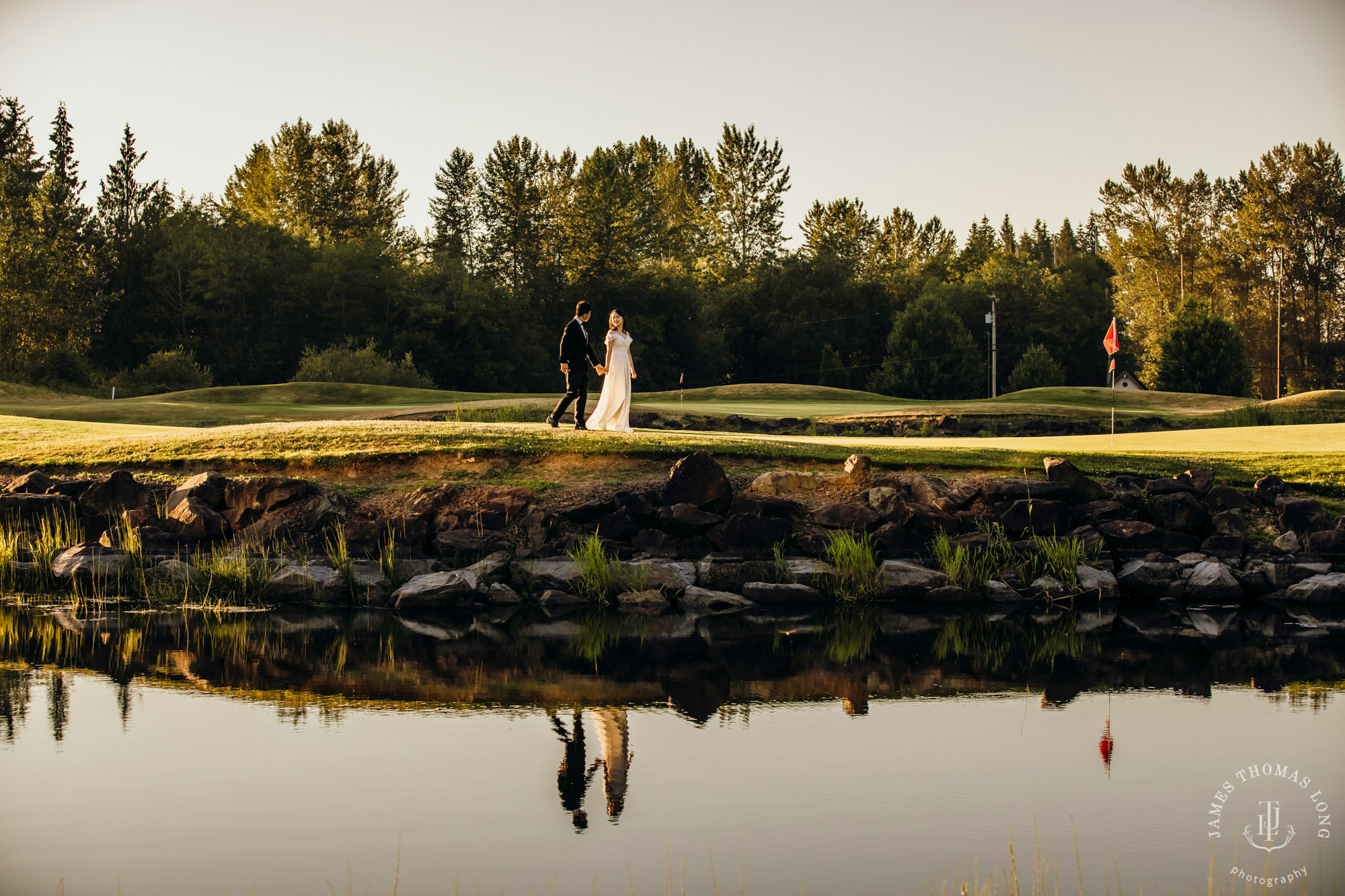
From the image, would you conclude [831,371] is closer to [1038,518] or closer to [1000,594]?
[1038,518]

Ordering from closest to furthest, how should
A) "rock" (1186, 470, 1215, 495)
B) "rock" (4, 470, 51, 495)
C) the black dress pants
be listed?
"rock" (1186, 470, 1215, 495), "rock" (4, 470, 51, 495), the black dress pants

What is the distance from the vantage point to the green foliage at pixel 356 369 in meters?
48.2

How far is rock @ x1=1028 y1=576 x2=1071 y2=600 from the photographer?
42.2 ft

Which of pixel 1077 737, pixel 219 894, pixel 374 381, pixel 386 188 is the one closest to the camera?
pixel 219 894

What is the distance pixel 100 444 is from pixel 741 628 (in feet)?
38.0

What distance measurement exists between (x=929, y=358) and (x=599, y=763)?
208 ft

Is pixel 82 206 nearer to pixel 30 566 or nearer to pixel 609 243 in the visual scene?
pixel 609 243

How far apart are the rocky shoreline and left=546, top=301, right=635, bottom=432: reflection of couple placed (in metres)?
3.22

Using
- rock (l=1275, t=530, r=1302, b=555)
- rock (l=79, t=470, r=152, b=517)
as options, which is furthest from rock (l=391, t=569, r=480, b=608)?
rock (l=1275, t=530, r=1302, b=555)

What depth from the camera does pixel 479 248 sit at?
72.8 metres

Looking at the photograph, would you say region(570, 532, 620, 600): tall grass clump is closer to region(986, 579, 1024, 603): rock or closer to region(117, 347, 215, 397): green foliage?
region(986, 579, 1024, 603): rock

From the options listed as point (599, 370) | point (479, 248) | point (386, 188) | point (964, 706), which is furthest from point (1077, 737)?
point (386, 188)

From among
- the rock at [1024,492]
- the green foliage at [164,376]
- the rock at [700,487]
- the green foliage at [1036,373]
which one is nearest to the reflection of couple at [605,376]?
the rock at [700,487]

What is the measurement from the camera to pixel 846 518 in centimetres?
1390
